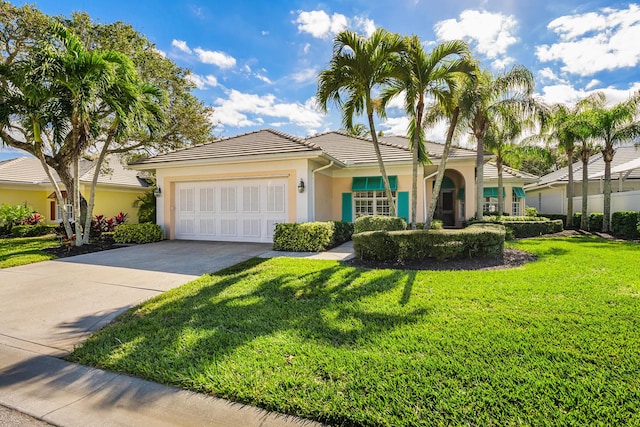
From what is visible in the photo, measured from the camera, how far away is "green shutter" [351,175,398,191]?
14.9m

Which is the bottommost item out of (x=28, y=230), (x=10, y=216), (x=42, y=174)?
(x=28, y=230)

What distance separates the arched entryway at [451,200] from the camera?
792 inches

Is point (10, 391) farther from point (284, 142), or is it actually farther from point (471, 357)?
point (284, 142)

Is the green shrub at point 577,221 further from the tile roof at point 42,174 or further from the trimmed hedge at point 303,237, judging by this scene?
the tile roof at point 42,174

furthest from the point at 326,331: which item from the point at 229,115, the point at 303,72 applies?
the point at 229,115

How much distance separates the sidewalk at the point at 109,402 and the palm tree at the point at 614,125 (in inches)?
819

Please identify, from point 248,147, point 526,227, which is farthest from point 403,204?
point 248,147

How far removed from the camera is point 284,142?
1359cm

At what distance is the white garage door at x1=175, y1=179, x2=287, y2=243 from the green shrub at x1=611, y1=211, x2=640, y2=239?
1596 cm

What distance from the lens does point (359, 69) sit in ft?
32.1

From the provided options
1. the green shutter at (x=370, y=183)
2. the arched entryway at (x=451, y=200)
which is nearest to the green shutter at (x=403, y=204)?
the green shutter at (x=370, y=183)

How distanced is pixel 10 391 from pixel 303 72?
47.2 feet

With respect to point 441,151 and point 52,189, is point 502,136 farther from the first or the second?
point 52,189

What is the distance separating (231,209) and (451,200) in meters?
16.0
